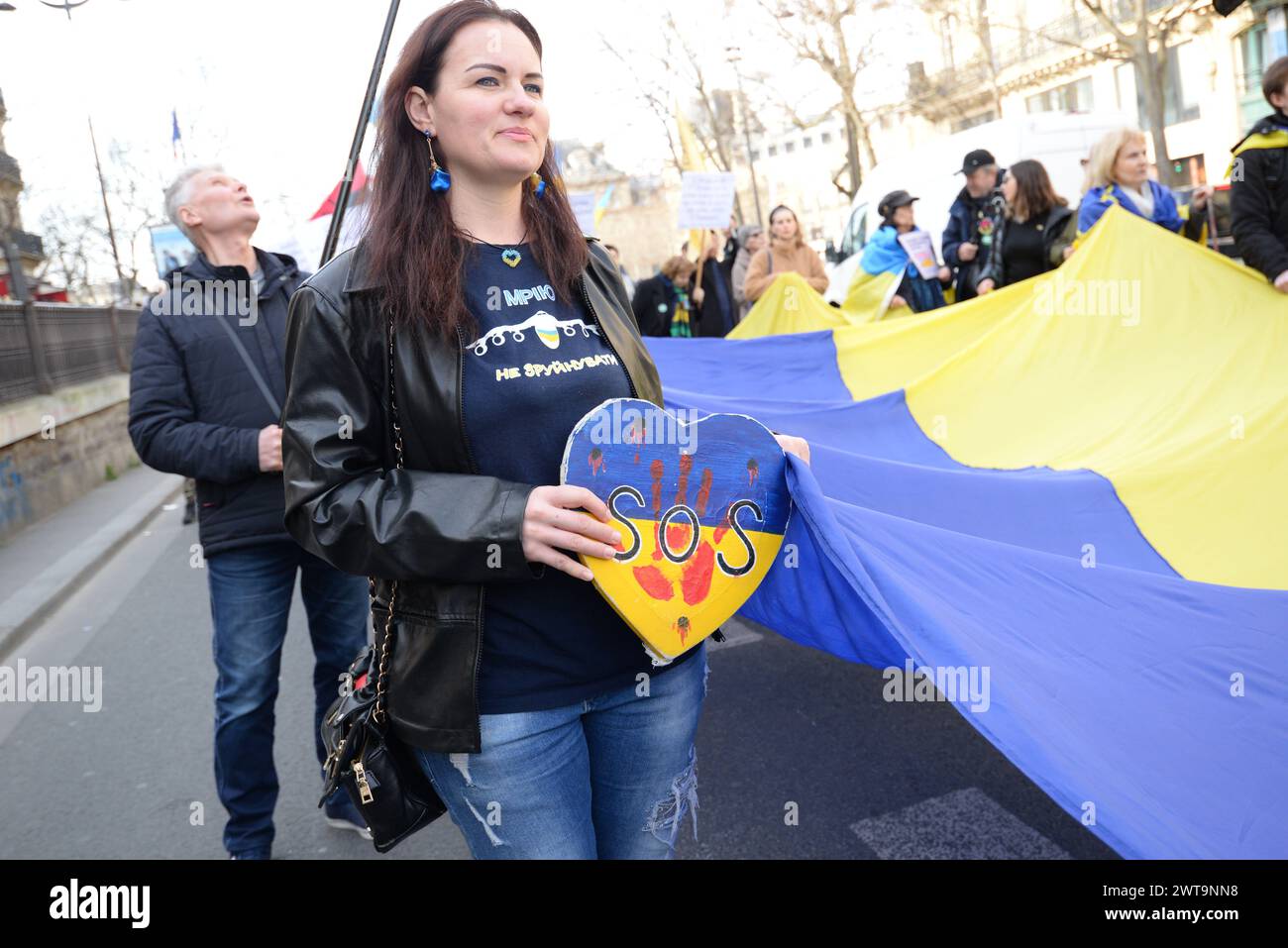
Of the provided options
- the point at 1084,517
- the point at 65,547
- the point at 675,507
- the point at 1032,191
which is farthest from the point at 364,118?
the point at 65,547

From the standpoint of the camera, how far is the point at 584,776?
6.11ft

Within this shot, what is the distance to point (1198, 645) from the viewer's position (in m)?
2.29

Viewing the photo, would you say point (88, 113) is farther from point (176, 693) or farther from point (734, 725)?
point (734, 725)

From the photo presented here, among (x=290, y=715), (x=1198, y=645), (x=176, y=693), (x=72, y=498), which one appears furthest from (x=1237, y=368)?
(x=72, y=498)

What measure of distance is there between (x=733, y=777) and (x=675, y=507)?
7.74 feet

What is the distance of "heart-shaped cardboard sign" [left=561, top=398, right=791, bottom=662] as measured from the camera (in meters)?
1.70

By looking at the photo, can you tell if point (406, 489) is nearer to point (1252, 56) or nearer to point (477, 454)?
point (477, 454)

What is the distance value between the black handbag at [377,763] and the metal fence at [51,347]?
8775 millimetres

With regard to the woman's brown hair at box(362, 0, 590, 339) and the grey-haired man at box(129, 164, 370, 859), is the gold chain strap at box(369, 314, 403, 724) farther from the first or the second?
the grey-haired man at box(129, 164, 370, 859)

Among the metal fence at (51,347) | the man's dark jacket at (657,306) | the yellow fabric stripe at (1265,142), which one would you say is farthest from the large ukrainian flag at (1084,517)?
the metal fence at (51,347)

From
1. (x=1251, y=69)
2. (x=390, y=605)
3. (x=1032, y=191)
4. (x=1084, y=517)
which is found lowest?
(x=1084, y=517)

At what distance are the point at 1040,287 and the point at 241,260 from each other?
3413 millimetres

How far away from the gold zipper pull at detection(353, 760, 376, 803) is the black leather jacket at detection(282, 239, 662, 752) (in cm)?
11

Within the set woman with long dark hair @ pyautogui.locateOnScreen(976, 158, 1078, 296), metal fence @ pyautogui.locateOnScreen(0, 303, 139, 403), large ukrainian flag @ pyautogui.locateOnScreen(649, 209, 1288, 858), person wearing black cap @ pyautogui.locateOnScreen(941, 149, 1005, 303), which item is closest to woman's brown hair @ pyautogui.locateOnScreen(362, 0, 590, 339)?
large ukrainian flag @ pyautogui.locateOnScreen(649, 209, 1288, 858)
